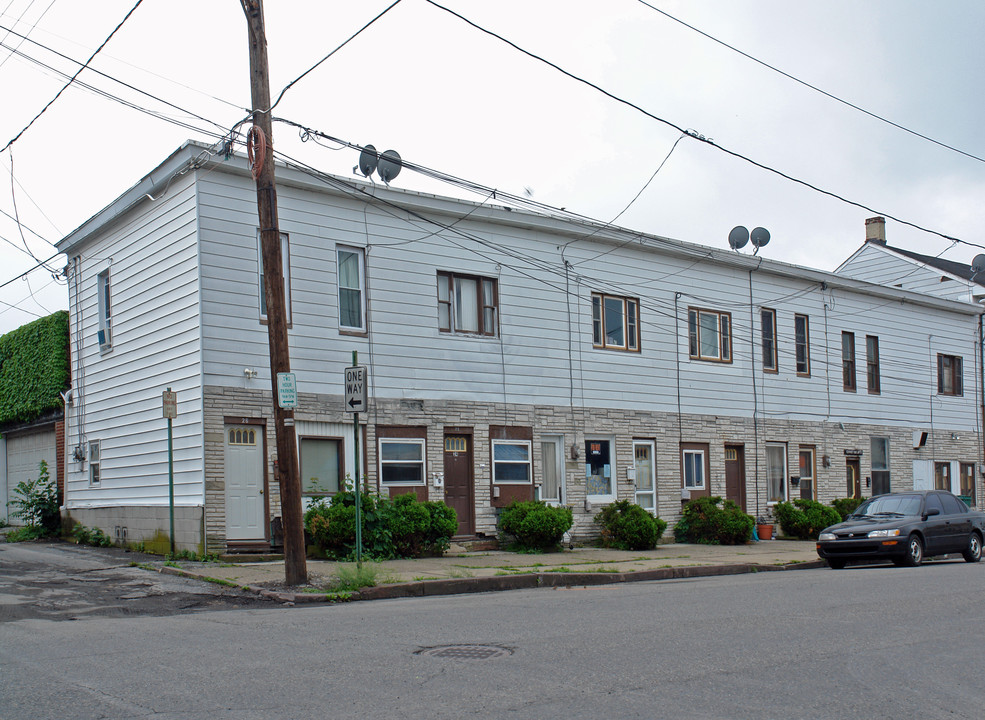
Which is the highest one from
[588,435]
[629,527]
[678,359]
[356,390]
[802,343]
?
[802,343]

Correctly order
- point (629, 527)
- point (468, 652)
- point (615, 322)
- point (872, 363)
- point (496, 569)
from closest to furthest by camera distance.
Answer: point (468, 652)
point (496, 569)
point (629, 527)
point (615, 322)
point (872, 363)

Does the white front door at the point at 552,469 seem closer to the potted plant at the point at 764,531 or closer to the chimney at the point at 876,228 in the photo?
the potted plant at the point at 764,531

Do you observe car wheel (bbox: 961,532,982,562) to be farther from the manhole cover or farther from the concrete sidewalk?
the manhole cover

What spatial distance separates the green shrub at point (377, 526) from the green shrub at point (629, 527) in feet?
15.5

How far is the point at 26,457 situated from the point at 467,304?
11620 mm

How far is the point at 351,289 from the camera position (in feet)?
61.7

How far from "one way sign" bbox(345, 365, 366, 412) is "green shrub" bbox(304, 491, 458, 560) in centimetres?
382

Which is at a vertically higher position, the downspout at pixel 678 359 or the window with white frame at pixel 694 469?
the downspout at pixel 678 359

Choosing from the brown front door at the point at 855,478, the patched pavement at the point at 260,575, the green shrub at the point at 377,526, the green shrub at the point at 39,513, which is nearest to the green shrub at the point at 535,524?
the patched pavement at the point at 260,575

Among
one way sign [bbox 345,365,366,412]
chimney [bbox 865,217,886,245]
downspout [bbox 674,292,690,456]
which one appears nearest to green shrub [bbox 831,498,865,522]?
downspout [bbox 674,292,690,456]

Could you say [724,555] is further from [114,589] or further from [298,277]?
[114,589]

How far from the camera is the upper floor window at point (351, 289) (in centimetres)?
1867

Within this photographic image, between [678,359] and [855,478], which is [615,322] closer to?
[678,359]

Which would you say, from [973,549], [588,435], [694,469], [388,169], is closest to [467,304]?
[388,169]
